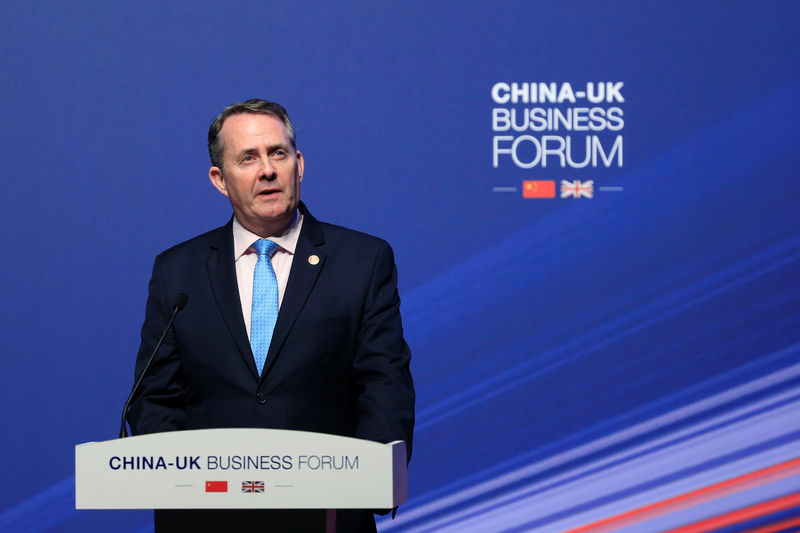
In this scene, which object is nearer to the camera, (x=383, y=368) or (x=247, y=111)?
(x=383, y=368)

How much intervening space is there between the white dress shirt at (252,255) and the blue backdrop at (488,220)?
3.65 feet

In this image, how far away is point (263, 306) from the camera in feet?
7.46

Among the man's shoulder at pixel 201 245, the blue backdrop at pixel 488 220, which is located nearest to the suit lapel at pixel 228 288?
the man's shoulder at pixel 201 245

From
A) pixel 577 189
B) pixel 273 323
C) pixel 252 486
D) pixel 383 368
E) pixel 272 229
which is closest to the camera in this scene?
pixel 252 486

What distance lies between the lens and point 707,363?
3359 mm

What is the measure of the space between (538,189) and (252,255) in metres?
1.38

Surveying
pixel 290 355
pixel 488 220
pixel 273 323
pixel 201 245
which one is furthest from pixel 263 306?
pixel 488 220

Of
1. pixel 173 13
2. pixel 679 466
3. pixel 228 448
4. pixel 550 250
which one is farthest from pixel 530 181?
pixel 228 448

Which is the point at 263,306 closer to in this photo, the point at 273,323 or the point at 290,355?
the point at 273,323

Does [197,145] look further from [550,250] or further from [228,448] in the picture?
[228,448]

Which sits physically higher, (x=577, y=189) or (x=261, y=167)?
(x=577, y=189)

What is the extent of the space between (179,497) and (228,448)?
115 millimetres

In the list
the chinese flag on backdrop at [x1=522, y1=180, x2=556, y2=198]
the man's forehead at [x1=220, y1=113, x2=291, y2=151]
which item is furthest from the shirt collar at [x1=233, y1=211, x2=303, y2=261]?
the chinese flag on backdrop at [x1=522, y1=180, x2=556, y2=198]

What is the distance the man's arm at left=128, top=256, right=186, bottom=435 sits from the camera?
2170 mm
